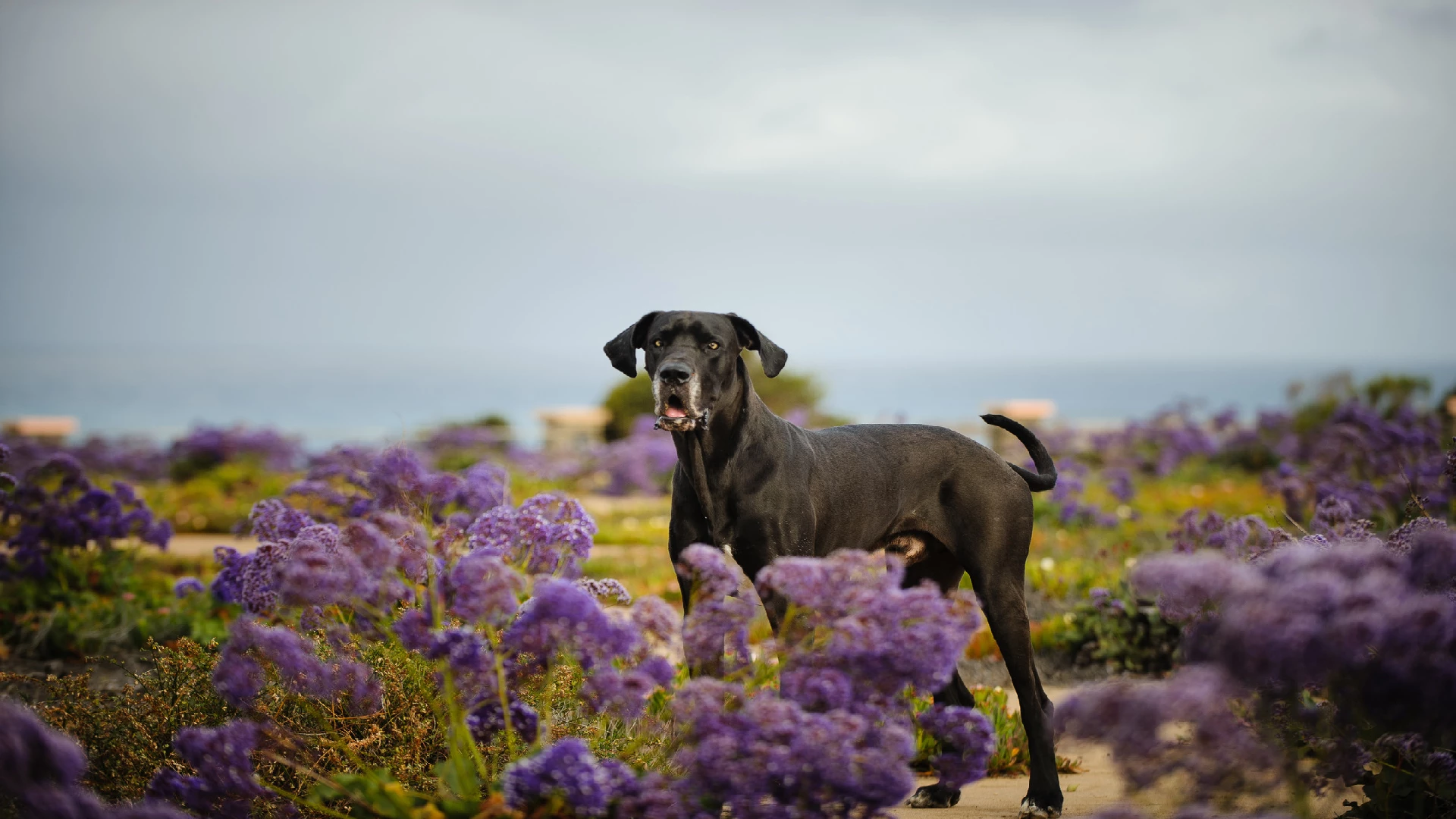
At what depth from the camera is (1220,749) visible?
2297 mm

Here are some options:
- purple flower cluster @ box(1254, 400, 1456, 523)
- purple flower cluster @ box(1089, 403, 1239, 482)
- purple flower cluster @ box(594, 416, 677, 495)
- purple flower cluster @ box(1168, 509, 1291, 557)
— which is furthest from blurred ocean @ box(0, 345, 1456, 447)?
purple flower cluster @ box(1168, 509, 1291, 557)

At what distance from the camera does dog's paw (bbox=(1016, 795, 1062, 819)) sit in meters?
4.25

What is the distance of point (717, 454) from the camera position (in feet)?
14.7

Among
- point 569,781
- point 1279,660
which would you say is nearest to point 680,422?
point 569,781

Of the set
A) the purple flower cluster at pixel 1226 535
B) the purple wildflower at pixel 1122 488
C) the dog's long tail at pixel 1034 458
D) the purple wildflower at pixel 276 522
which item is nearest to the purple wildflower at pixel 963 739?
the dog's long tail at pixel 1034 458

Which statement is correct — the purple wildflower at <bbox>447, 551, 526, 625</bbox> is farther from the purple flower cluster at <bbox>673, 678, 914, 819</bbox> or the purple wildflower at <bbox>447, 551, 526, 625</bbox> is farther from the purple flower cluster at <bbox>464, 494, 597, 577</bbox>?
the purple flower cluster at <bbox>464, 494, 597, 577</bbox>

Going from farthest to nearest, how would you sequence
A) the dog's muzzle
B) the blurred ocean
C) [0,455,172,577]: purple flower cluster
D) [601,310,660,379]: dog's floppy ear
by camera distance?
the blurred ocean
[0,455,172,577]: purple flower cluster
[601,310,660,379]: dog's floppy ear
the dog's muzzle

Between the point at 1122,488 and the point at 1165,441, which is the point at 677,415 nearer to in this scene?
the point at 1122,488

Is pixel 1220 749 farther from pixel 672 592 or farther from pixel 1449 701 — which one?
pixel 672 592

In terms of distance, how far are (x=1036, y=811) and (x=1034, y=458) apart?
1557 mm

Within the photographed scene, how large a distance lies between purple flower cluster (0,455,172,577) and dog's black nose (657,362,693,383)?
4.77 meters

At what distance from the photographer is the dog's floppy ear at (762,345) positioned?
456 centimetres

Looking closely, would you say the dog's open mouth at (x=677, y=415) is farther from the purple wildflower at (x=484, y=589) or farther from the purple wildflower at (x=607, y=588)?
the purple wildflower at (x=484, y=589)

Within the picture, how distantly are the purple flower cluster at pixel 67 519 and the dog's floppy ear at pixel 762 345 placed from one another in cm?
468
